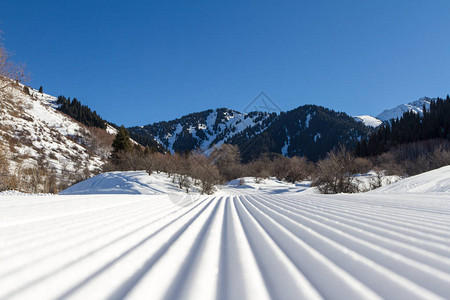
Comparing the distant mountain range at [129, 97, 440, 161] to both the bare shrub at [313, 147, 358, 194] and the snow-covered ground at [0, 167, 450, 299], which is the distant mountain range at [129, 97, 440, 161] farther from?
the snow-covered ground at [0, 167, 450, 299]

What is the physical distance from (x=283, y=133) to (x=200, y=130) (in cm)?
7963

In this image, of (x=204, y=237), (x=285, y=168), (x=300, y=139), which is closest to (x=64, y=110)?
(x=285, y=168)

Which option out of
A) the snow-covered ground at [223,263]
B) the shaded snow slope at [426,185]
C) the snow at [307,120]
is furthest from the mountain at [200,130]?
the snow-covered ground at [223,263]

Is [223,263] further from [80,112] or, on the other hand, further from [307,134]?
[307,134]

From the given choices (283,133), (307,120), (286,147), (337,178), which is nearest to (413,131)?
(337,178)

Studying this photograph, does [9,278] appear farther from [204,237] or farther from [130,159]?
[130,159]

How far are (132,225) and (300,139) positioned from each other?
12175 centimetres

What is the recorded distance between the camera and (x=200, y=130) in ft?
600

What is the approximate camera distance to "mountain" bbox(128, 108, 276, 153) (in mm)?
156875

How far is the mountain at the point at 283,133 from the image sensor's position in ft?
332

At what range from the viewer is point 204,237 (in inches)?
73.7

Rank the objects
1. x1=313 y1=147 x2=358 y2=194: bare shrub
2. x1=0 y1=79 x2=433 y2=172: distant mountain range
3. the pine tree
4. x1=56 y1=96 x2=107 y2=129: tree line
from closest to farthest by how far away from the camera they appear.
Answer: x1=313 y1=147 x2=358 y2=194: bare shrub
the pine tree
x1=0 y1=79 x2=433 y2=172: distant mountain range
x1=56 y1=96 x2=107 y2=129: tree line

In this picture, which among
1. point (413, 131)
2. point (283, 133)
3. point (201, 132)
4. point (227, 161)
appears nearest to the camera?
point (413, 131)

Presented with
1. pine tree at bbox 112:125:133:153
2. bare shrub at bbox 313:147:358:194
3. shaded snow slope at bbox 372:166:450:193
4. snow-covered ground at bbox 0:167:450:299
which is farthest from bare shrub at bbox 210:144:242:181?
snow-covered ground at bbox 0:167:450:299
